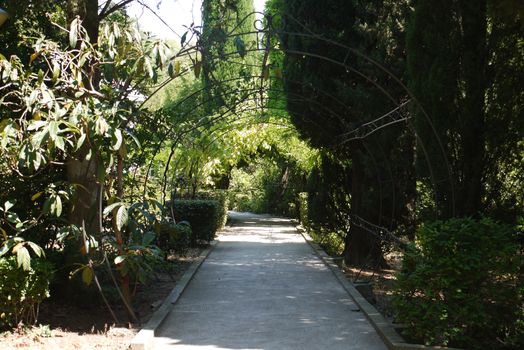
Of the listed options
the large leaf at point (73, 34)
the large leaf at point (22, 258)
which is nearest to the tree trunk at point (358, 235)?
the large leaf at point (73, 34)

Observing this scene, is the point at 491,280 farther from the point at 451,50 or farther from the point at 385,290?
the point at 385,290

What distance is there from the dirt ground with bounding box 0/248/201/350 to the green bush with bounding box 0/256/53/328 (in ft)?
0.59

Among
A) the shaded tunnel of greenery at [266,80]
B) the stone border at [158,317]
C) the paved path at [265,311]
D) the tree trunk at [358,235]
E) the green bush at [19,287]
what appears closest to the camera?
the stone border at [158,317]

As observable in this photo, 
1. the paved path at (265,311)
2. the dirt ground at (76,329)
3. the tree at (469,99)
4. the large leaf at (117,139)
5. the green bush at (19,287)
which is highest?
the tree at (469,99)

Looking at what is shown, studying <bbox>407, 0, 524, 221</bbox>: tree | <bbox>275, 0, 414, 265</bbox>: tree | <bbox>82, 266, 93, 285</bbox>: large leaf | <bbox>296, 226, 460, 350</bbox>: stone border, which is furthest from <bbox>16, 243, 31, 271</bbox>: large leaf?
<bbox>275, 0, 414, 265</bbox>: tree

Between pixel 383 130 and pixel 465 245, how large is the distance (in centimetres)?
550

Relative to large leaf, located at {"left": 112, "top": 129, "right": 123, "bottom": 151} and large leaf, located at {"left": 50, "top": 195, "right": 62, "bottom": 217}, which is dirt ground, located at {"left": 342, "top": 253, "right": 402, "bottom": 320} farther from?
large leaf, located at {"left": 50, "top": 195, "right": 62, "bottom": 217}

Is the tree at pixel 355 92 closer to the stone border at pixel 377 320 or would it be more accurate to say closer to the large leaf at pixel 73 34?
the stone border at pixel 377 320

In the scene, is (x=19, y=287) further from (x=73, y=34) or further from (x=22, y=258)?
(x=73, y=34)

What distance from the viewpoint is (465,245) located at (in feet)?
18.7

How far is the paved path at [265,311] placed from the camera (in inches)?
245

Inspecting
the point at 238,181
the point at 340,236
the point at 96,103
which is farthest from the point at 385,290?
the point at 238,181

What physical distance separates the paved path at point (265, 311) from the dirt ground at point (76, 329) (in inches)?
15.1

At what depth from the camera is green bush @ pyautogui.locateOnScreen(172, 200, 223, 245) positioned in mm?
15031
